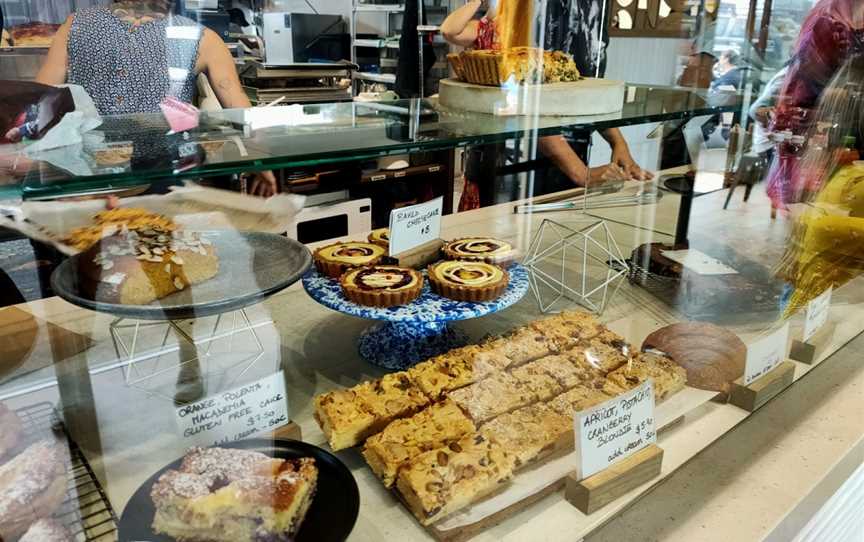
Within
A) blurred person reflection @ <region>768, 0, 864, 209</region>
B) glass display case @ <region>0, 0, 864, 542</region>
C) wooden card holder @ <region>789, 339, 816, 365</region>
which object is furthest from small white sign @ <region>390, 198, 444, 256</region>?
blurred person reflection @ <region>768, 0, 864, 209</region>

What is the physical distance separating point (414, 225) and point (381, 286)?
0.16 metres

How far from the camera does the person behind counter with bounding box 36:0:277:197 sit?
67 cm

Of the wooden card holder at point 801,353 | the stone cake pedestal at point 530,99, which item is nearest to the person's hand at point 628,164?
the stone cake pedestal at point 530,99

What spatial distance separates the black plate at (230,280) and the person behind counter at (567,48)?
1.33ft

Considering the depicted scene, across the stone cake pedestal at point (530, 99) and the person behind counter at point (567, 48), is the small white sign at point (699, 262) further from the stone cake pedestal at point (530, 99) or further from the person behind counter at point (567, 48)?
the stone cake pedestal at point (530, 99)

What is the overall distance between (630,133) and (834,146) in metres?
0.50

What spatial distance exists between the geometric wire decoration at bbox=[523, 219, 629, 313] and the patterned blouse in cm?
73

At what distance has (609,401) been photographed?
79 centimetres

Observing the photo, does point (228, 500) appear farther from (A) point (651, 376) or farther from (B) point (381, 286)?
(A) point (651, 376)

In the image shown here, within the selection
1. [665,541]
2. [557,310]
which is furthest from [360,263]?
[665,541]

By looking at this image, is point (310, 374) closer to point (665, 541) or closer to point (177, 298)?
point (177, 298)

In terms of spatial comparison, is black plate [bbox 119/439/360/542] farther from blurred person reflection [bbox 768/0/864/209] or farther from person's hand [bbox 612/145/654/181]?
blurred person reflection [bbox 768/0/864/209]

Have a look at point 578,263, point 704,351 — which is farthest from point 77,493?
point 578,263

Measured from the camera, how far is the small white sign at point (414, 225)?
105 centimetres
